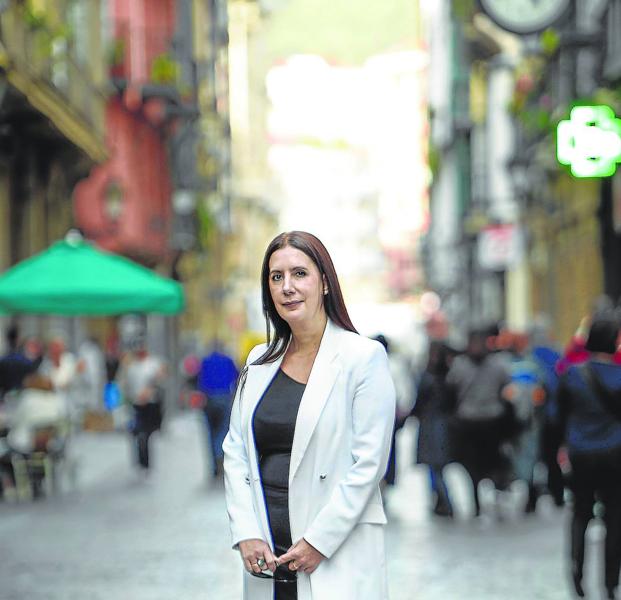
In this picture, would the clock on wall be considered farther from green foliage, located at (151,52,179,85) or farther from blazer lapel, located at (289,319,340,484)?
blazer lapel, located at (289,319,340,484)

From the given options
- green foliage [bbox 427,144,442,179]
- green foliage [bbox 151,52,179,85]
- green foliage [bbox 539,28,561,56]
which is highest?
green foliage [bbox 151,52,179,85]

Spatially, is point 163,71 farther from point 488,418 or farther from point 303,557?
point 303,557

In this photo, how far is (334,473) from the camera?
5.03 metres

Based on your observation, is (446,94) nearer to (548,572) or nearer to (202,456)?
(202,456)

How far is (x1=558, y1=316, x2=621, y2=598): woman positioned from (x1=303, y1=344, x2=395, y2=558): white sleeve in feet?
14.8

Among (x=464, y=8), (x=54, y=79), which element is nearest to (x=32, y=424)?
(x=54, y=79)

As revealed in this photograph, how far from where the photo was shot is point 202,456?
26.3 meters

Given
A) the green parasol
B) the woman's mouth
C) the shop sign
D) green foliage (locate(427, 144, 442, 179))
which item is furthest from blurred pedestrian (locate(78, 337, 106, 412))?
green foliage (locate(427, 144, 442, 179))

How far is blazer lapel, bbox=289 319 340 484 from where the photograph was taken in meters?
4.98

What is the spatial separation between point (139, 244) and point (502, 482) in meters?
25.2

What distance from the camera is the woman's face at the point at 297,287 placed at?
202 inches

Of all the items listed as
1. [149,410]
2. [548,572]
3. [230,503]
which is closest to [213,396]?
[149,410]

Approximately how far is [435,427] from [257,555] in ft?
36.4

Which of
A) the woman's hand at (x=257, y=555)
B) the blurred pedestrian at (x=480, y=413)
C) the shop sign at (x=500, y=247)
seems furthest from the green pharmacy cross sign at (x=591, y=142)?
the shop sign at (x=500, y=247)
